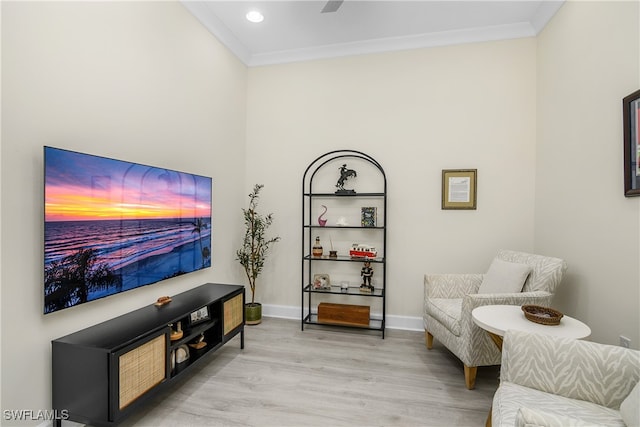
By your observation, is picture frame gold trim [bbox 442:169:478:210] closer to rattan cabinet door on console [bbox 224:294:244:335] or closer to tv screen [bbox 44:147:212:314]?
rattan cabinet door on console [bbox 224:294:244:335]

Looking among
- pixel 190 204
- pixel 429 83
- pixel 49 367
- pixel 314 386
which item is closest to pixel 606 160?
pixel 429 83

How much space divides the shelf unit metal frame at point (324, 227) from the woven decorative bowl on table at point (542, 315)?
1.53m

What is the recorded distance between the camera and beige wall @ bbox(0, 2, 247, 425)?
1.64 meters

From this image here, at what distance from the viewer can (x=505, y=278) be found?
2676 millimetres

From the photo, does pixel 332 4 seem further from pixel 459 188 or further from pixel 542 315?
pixel 542 315

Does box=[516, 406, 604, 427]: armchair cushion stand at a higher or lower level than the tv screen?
lower

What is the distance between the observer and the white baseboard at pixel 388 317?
359 centimetres

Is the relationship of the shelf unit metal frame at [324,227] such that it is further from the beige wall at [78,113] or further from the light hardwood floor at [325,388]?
the beige wall at [78,113]

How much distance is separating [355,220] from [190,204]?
1.77 metres

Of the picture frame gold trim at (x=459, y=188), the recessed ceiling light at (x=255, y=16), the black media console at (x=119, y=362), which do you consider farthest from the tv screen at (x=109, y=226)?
the picture frame gold trim at (x=459, y=188)

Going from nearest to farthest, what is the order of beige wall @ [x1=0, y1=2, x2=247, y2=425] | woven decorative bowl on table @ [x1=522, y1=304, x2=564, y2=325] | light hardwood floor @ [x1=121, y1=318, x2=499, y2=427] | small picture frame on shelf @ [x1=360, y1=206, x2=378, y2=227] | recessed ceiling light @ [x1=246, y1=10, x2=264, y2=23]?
beige wall @ [x1=0, y1=2, x2=247, y2=425], woven decorative bowl on table @ [x1=522, y1=304, x2=564, y2=325], light hardwood floor @ [x1=121, y1=318, x2=499, y2=427], recessed ceiling light @ [x1=246, y1=10, x2=264, y2=23], small picture frame on shelf @ [x1=360, y1=206, x2=378, y2=227]

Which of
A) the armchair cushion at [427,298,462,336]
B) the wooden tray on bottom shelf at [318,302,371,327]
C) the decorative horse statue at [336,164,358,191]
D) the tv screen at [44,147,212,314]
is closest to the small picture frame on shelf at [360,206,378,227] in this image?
the decorative horse statue at [336,164,358,191]

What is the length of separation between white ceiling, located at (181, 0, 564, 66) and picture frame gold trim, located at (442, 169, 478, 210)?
54.4 inches

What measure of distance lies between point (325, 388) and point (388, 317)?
148 centimetres
